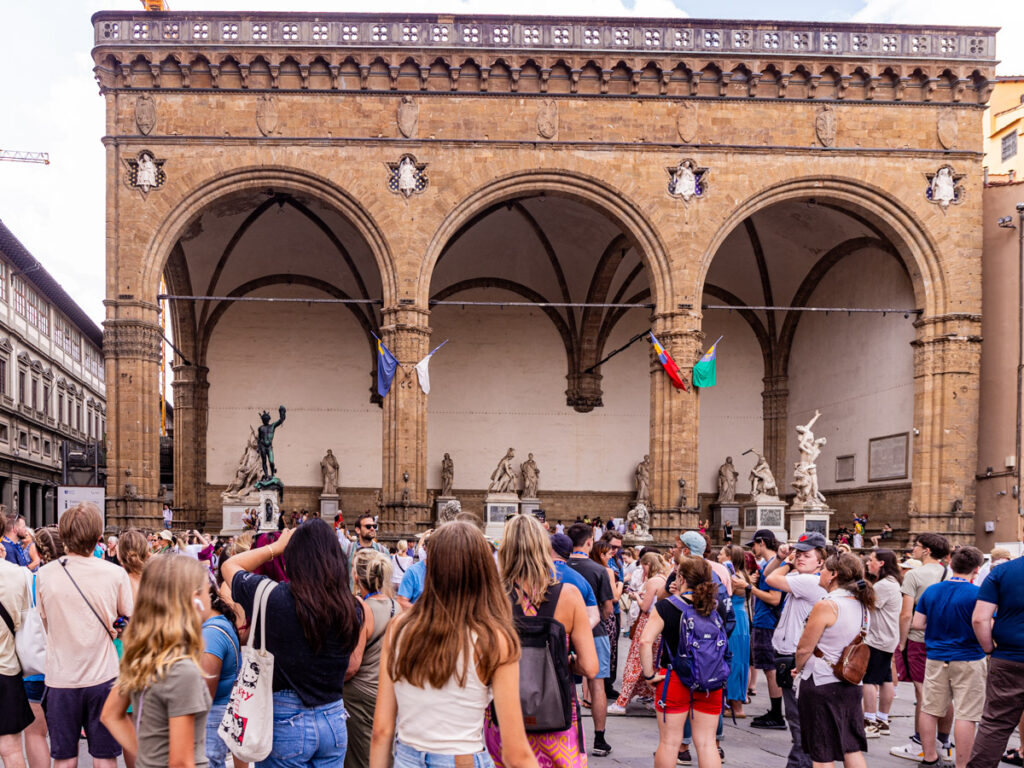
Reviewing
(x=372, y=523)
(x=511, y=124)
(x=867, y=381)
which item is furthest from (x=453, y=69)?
(x=372, y=523)

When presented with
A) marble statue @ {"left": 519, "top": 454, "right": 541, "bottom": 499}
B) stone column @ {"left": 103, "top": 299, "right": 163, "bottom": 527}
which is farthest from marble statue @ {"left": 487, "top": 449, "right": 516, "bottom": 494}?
stone column @ {"left": 103, "top": 299, "right": 163, "bottom": 527}

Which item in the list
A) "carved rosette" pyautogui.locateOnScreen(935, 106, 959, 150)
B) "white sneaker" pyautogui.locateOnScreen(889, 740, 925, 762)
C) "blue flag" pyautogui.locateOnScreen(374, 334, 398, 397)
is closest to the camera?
"white sneaker" pyautogui.locateOnScreen(889, 740, 925, 762)

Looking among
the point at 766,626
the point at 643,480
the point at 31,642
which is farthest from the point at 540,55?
the point at 31,642

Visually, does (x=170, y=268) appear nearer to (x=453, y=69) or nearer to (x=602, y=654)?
(x=453, y=69)

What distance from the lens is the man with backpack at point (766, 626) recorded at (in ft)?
26.1

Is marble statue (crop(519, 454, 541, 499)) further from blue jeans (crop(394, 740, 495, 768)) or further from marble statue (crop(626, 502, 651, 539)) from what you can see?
blue jeans (crop(394, 740, 495, 768))

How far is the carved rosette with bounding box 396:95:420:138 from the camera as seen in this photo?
19750mm

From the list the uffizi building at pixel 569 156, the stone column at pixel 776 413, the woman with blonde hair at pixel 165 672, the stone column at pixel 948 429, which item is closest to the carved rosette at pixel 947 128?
the uffizi building at pixel 569 156

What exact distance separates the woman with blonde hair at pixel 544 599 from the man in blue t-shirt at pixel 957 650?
3754 mm

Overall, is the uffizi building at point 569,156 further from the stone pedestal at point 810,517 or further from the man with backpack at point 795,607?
the man with backpack at point 795,607

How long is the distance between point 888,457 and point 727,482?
514 cm

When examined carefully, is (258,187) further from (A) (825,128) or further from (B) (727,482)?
(B) (727,482)

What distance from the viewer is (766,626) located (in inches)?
336

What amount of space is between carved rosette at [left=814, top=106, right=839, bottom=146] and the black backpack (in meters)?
18.8
